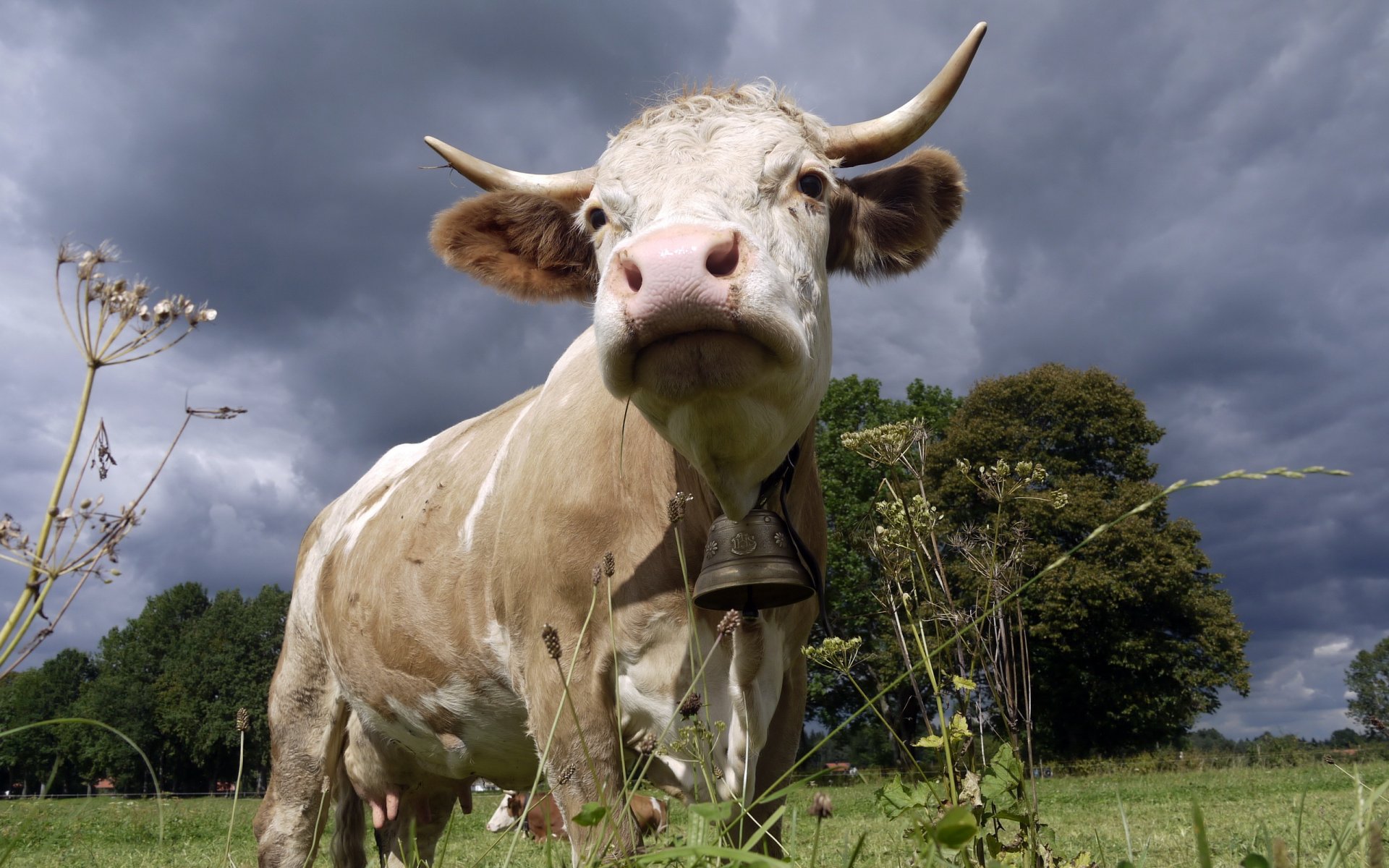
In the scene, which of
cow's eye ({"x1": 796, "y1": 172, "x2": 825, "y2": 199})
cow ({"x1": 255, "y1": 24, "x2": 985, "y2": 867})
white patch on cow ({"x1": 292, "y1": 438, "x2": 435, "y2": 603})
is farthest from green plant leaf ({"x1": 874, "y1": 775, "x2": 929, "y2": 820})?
white patch on cow ({"x1": 292, "y1": 438, "x2": 435, "y2": 603})

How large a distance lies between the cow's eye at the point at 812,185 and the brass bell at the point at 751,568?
3.74ft

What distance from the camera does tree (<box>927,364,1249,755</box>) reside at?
24609 millimetres

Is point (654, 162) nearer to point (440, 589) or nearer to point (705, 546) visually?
point (705, 546)

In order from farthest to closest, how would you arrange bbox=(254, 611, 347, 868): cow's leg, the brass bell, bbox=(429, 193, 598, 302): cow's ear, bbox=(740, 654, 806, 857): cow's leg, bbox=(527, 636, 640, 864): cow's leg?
bbox=(254, 611, 347, 868): cow's leg
bbox=(429, 193, 598, 302): cow's ear
bbox=(740, 654, 806, 857): cow's leg
bbox=(527, 636, 640, 864): cow's leg
the brass bell

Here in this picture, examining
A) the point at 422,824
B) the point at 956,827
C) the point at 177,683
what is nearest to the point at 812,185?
the point at 956,827

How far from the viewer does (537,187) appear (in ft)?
13.2

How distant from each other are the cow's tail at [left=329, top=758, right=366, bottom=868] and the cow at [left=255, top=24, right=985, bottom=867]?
94cm

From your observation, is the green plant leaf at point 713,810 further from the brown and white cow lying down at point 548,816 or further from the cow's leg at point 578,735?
the cow's leg at point 578,735

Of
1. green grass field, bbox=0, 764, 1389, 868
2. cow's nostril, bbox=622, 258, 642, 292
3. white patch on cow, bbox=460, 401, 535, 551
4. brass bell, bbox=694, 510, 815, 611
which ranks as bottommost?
green grass field, bbox=0, 764, 1389, 868

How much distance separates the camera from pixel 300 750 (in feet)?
18.1

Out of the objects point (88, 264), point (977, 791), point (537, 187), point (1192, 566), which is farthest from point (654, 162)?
point (1192, 566)

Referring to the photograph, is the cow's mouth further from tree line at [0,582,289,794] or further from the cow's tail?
tree line at [0,582,289,794]

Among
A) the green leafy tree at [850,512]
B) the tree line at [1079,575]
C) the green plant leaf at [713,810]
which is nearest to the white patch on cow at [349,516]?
the green plant leaf at [713,810]

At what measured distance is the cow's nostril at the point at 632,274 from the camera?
252 centimetres
